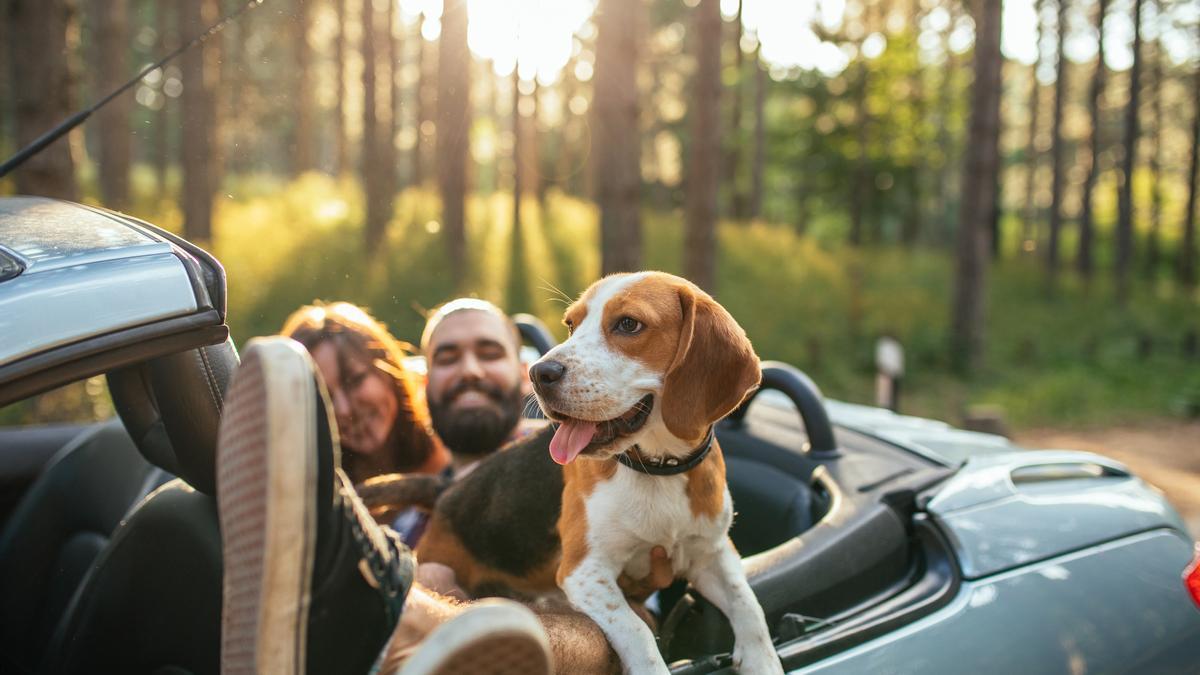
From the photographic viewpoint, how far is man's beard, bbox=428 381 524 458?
3.51m

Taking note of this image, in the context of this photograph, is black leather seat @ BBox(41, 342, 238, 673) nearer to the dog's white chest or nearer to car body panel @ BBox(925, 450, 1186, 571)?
the dog's white chest

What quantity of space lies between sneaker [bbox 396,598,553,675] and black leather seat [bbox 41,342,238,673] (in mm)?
945

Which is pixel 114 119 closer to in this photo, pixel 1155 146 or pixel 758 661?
pixel 758 661

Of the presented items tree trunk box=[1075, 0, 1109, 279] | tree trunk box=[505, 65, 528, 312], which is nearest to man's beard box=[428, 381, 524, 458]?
tree trunk box=[505, 65, 528, 312]

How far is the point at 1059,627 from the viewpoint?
244 centimetres

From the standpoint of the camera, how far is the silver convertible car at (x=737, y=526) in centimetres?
167

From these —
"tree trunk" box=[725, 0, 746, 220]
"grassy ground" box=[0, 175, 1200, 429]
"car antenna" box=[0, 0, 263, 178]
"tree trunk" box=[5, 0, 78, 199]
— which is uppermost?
"tree trunk" box=[725, 0, 746, 220]

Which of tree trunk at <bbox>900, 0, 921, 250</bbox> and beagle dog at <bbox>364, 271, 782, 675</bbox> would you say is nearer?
beagle dog at <bbox>364, 271, 782, 675</bbox>

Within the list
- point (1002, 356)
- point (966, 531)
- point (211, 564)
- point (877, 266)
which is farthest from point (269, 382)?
point (877, 266)

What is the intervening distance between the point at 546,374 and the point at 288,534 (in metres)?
0.91

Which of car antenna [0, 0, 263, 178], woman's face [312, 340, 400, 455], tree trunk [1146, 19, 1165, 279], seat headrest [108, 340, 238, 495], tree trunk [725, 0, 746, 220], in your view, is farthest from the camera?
tree trunk [725, 0, 746, 220]

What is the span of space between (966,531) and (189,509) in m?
2.14

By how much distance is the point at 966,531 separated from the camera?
2766mm

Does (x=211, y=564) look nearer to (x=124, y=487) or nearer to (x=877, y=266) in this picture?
(x=124, y=487)
